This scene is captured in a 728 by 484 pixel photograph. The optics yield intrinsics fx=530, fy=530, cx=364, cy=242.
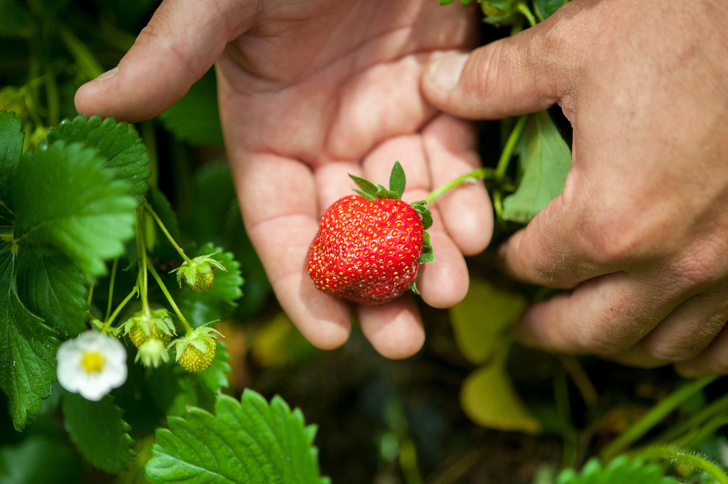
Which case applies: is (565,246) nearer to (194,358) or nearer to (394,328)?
(394,328)

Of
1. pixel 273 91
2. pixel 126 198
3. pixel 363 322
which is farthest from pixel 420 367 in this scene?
pixel 126 198

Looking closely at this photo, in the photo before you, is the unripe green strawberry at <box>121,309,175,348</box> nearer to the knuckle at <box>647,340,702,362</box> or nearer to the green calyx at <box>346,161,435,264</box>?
the green calyx at <box>346,161,435,264</box>

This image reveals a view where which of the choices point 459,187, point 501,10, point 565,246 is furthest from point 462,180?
point 501,10

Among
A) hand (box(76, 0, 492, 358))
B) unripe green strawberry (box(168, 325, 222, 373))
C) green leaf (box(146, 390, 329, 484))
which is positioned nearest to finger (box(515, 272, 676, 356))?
hand (box(76, 0, 492, 358))

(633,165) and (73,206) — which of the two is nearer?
(73,206)

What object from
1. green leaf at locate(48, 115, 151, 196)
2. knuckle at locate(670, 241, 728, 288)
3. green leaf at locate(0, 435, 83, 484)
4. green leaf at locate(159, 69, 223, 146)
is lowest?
green leaf at locate(0, 435, 83, 484)

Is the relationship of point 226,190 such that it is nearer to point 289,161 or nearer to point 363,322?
point 289,161

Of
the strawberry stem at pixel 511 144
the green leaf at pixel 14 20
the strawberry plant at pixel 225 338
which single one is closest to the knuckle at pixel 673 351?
the strawberry plant at pixel 225 338
